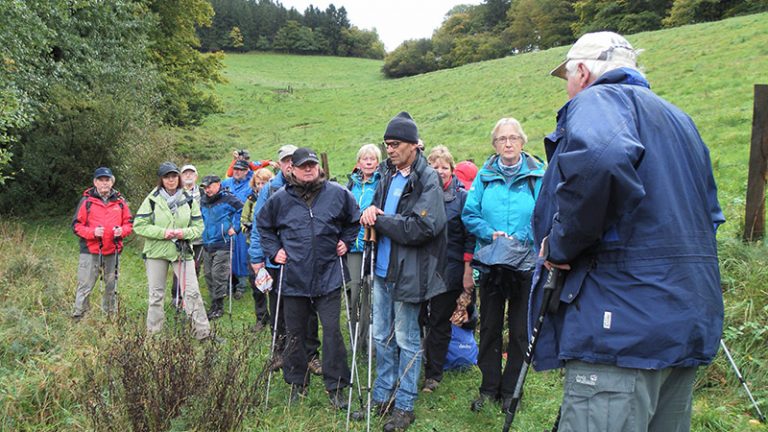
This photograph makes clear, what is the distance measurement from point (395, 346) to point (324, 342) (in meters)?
0.71

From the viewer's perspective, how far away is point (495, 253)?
459 cm

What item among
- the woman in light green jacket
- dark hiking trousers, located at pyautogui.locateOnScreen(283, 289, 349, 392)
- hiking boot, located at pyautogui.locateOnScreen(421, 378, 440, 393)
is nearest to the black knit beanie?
dark hiking trousers, located at pyautogui.locateOnScreen(283, 289, 349, 392)

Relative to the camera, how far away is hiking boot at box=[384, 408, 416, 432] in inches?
180

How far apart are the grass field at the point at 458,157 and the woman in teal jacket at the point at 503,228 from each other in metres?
0.37

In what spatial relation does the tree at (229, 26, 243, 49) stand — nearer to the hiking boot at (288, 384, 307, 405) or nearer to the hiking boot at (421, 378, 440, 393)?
the hiking boot at (288, 384, 307, 405)

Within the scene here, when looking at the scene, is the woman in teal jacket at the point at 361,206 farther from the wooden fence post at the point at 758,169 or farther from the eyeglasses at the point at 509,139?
the wooden fence post at the point at 758,169

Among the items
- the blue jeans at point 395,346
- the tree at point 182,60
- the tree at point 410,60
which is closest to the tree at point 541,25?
the tree at point 410,60

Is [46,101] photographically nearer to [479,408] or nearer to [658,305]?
[479,408]

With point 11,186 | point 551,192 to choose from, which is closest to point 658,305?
point 551,192

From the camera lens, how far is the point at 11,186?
16.1 m

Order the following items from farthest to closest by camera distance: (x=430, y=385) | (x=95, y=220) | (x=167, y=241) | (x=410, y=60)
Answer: (x=410, y=60) < (x=95, y=220) < (x=167, y=241) < (x=430, y=385)

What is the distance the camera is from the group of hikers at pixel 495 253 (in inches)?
88.0

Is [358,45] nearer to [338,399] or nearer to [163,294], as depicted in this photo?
[163,294]

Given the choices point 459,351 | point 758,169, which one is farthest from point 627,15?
point 459,351
